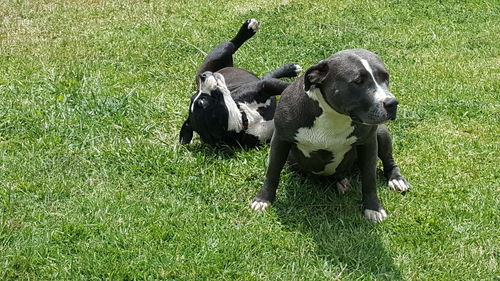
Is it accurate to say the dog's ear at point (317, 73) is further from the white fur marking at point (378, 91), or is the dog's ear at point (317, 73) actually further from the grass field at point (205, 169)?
the grass field at point (205, 169)

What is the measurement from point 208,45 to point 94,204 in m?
3.69

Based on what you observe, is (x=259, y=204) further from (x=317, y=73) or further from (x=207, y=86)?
(x=207, y=86)

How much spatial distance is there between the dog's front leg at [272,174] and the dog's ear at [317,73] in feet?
1.85

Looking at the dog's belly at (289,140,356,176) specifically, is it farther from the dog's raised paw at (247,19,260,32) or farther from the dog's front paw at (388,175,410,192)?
the dog's raised paw at (247,19,260,32)

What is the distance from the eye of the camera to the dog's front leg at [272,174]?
15.2 ft

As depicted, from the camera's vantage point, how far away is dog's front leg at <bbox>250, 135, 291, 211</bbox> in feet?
15.2

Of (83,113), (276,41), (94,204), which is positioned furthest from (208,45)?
(94,204)

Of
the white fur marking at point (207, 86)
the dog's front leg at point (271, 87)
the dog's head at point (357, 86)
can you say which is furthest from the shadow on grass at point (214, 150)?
the dog's head at point (357, 86)

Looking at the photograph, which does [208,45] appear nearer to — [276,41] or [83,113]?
[276,41]

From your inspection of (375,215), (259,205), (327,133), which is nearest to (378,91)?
(327,133)

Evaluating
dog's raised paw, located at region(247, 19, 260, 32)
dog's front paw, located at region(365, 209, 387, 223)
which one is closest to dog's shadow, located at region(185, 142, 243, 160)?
dog's front paw, located at region(365, 209, 387, 223)

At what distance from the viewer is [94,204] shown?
4.63 metres

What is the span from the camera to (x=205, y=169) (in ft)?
17.2

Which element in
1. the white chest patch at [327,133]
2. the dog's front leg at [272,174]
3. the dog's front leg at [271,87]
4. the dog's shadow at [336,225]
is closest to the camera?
the dog's shadow at [336,225]
